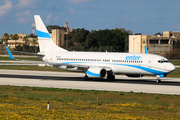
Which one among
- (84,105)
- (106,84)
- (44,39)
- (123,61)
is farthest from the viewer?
(44,39)

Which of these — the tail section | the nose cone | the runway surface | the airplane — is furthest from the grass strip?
the tail section

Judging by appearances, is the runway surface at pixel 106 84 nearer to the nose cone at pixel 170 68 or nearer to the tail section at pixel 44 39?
the nose cone at pixel 170 68

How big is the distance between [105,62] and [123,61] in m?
3.13

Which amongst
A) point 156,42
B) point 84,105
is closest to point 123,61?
point 84,105

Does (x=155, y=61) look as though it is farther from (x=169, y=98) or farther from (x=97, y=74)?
(x=169, y=98)

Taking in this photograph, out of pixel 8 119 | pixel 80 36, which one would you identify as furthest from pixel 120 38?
pixel 8 119

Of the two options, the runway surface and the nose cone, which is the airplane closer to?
the nose cone

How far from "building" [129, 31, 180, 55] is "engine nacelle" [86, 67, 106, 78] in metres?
118

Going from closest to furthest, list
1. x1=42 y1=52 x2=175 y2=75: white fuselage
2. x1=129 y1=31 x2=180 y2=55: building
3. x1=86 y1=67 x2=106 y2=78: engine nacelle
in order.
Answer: x1=42 y1=52 x2=175 y2=75: white fuselage < x1=86 y1=67 x2=106 y2=78: engine nacelle < x1=129 y1=31 x2=180 y2=55: building

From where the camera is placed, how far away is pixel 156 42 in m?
165

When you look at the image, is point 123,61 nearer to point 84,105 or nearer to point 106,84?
point 106,84

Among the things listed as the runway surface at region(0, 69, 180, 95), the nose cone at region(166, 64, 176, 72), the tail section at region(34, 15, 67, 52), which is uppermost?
the tail section at region(34, 15, 67, 52)

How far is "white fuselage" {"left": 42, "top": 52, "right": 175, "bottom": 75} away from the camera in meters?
42.5

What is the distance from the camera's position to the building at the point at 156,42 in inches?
6324
